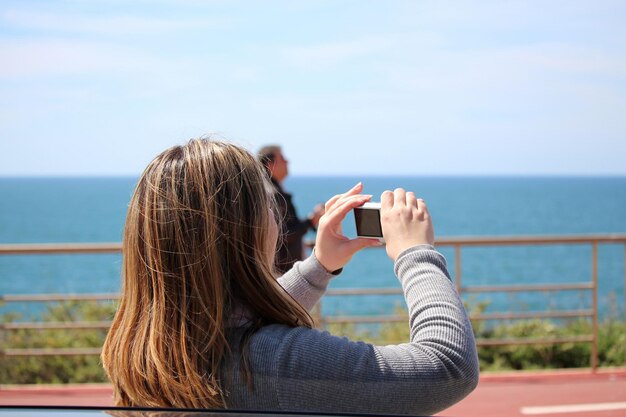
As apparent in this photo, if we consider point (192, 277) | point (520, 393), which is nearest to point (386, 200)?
point (192, 277)

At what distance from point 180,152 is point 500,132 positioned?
5.62 meters

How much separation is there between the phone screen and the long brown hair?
0.13m

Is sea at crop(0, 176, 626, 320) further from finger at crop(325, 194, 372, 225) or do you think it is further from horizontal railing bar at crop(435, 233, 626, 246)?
finger at crop(325, 194, 372, 225)

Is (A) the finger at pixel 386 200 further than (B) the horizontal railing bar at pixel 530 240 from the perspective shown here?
No

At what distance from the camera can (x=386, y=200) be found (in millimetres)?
942

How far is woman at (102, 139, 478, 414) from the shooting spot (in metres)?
0.83

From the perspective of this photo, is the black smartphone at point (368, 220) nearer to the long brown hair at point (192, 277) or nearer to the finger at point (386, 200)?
the finger at point (386, 200)

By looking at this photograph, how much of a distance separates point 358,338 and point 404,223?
161 inches

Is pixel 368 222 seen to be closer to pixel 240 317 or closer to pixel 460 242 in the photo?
pixel 240 317

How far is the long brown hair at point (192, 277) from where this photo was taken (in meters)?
0.88

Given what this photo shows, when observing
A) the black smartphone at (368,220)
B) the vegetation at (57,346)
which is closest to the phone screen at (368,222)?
the black smartphone at (368,220)

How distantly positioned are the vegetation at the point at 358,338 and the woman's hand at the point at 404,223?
3.61 m

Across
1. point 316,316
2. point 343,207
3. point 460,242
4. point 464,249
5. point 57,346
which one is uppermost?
point 343,207

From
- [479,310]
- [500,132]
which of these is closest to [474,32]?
[500,132]
